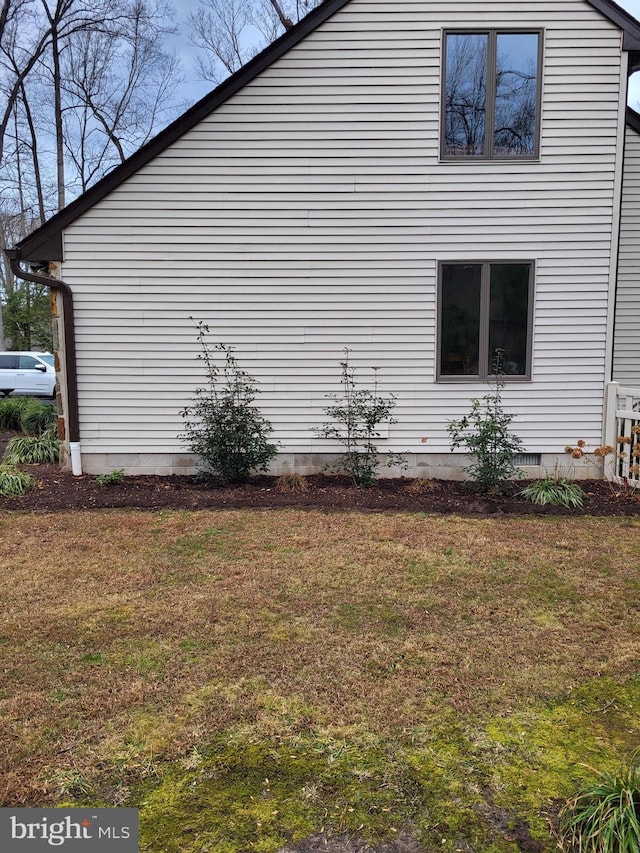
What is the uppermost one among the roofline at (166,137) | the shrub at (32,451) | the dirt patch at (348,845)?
the roofline at (166,137)

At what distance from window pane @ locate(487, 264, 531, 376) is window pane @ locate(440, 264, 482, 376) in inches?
7.1

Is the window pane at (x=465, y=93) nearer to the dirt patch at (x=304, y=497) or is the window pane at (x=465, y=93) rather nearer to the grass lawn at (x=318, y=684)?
the dirt patch at (x=304, y=497)

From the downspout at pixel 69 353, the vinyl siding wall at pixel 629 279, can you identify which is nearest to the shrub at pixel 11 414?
the downspout at pixel 69 353

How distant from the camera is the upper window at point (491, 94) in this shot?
7.28 m

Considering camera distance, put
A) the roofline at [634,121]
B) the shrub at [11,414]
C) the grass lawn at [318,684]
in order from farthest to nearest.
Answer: the shrub at [11,414] → the roofline at [634,121] → the grass lawn at [318,684]

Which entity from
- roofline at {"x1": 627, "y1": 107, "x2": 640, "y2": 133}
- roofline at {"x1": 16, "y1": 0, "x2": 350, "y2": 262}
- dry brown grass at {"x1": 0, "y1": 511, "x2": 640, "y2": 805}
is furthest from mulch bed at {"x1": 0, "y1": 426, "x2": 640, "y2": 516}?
roofline at {"x1": 627, "y1": 107, "x2": 640, "y2": 133}

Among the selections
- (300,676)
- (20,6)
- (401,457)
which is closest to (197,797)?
(300,676)

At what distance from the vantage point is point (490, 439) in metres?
6.89

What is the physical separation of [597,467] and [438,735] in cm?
591

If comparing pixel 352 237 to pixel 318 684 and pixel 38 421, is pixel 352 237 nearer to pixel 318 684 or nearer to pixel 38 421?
pixel 318 684

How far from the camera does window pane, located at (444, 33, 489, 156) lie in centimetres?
729

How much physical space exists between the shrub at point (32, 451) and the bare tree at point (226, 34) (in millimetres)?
17614

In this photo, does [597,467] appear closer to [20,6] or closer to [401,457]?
[401,457]

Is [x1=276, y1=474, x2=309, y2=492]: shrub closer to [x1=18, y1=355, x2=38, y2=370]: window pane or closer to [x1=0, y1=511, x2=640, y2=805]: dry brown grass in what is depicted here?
[x1=0, y1=511, x2=640, y2=805]: dry brown grass
